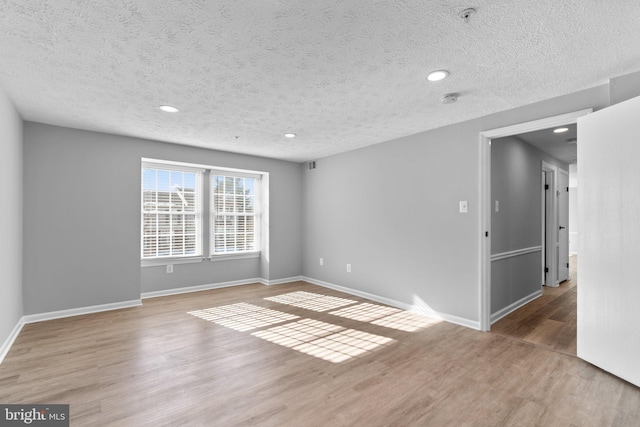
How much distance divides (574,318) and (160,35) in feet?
17.0

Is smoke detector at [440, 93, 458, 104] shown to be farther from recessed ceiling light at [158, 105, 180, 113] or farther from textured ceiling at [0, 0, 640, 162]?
recessed ceiling light at [158, 105, 180, 113]

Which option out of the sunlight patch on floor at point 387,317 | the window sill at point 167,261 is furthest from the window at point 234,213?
the sunlight patch on floor at point 387,317

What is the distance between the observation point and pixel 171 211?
501 cm

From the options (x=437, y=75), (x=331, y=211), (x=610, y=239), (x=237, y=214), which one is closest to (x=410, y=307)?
(x=331, y=211)

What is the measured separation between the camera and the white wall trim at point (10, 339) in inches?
106

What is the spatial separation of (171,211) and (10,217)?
2.11 metres

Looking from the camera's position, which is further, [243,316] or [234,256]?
[234,256]

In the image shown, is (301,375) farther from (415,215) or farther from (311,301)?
(415,215)

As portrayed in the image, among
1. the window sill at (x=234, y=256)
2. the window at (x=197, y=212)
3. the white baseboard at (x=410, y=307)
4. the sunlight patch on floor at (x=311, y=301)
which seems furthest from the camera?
the window sill at (x=234, y=256)

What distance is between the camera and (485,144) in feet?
11.0

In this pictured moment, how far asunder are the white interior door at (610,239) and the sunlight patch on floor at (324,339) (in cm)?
174

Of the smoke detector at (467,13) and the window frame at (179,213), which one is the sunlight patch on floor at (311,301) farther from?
the smoke detector at (467,13)

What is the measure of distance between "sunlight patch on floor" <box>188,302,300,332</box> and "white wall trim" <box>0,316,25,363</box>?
1687 millimetres

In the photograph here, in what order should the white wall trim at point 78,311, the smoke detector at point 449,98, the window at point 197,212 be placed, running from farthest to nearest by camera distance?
the window at point 197,212, the white wall trim at point 78,311, the smoke detector at point 449,98
